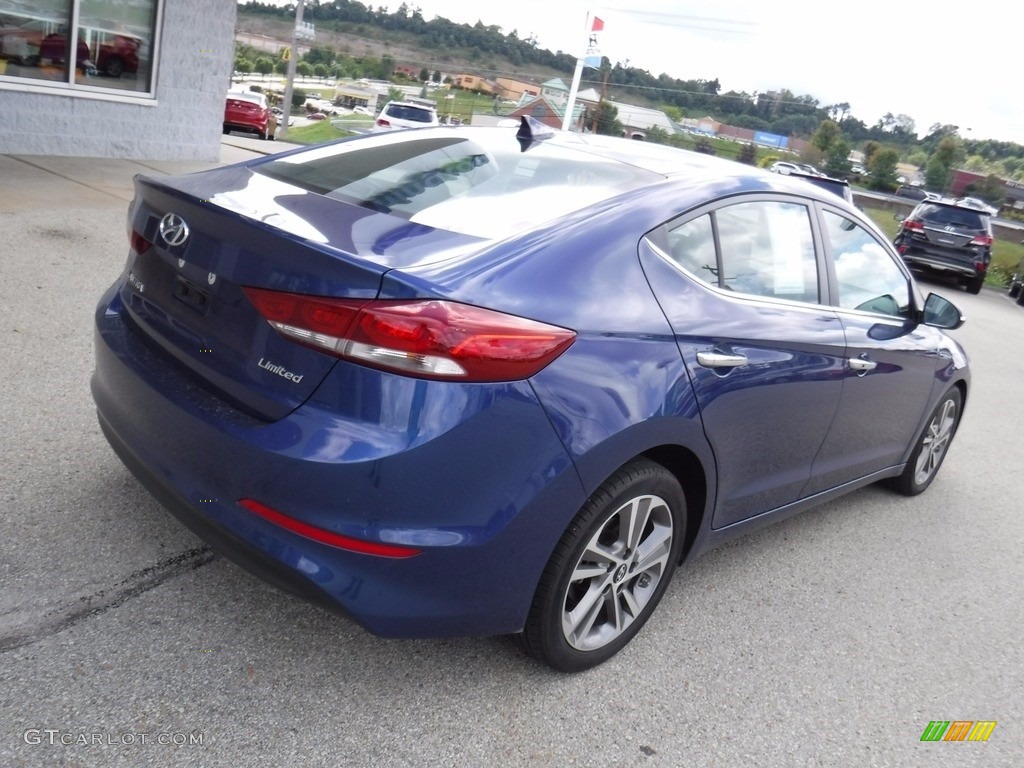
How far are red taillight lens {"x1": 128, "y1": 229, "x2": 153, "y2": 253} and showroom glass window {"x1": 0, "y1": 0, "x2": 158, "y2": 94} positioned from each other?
875 cm

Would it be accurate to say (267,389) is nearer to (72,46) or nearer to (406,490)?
(406,490)

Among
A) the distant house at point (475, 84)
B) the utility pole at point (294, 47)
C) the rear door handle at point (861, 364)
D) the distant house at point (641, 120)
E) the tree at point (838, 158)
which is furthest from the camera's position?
the distant house at point (475, 84)

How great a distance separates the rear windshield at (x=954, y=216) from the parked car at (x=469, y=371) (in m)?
18.1

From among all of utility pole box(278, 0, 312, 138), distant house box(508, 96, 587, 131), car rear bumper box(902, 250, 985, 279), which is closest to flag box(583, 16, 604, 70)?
distant house box(508, 96, 587, 131)

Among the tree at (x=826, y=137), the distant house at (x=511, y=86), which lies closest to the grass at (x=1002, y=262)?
the tree at (x=826, y=137)

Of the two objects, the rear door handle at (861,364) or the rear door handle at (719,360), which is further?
the rear door handle at (861,364)

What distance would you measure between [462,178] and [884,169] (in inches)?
2114

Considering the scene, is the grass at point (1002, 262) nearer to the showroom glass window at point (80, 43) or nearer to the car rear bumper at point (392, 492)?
the showroom glass window at point (80, 43)

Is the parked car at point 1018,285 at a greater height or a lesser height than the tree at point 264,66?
greater

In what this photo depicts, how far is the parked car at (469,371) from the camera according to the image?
2223 millimetres

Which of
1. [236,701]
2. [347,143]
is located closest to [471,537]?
[236,701]

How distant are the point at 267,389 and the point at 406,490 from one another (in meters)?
0.46

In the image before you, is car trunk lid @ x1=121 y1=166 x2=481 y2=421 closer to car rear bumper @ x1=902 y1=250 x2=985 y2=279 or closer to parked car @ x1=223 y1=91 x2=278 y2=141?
car rear bumper @ x1=902 y1=250 x2=985 y2=279

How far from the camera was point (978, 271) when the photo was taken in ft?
63.2
